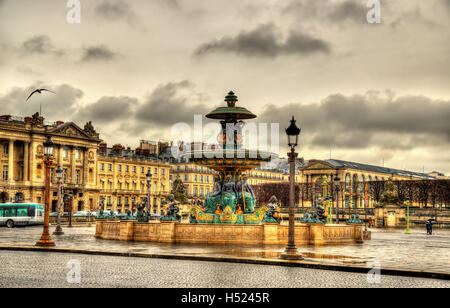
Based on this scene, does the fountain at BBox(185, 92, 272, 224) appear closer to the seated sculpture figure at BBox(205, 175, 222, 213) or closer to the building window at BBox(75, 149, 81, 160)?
the seated sculpture figure at BBox(205, 175, 222, 213)

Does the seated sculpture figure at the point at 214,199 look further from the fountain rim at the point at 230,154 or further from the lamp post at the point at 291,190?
the lamp post at the point at 291,190

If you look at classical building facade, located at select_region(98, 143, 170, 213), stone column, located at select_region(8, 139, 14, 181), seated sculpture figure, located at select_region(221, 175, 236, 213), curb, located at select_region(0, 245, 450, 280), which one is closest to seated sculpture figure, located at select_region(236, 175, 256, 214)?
seated sculpture figure, located at select_region(221, 175, 236, 213)

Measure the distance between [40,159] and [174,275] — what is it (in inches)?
3507

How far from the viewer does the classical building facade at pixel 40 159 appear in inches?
3656

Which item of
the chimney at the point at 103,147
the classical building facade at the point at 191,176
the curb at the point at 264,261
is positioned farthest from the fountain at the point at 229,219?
the classical building facade at the point at 191,176

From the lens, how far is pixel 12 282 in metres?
11.9

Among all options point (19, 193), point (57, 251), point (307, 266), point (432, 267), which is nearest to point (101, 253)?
point (57, 251)

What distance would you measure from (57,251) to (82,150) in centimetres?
8698

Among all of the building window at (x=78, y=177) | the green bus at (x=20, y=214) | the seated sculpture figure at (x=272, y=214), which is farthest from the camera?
the building window at (x=78, y=177)

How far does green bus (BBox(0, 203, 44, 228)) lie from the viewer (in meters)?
A: 53.9

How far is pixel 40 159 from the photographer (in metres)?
97.6

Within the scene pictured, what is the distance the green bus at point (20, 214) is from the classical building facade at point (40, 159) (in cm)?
3577

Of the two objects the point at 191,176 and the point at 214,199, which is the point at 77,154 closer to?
the point at 191,176
